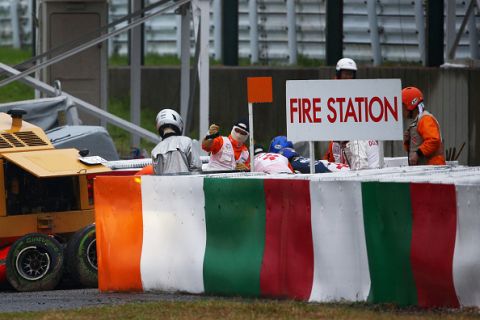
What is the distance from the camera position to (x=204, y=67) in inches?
790

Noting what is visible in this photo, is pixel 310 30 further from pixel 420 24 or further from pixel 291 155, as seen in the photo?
pixel 291 155

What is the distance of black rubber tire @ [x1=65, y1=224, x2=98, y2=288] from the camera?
42.4 feet

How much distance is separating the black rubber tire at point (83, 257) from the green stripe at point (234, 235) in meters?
1.71

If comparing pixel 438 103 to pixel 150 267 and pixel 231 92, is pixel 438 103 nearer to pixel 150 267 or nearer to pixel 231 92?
pixel 231 92

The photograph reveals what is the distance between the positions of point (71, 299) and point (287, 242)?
1.99 metres

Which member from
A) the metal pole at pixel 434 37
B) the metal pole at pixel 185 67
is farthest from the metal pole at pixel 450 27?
the metal pole at pixel 185 67

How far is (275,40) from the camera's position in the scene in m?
29.8

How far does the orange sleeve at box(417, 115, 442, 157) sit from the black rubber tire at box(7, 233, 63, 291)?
13.4ft

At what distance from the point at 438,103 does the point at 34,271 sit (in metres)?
11.7

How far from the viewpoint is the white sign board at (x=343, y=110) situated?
509 inches

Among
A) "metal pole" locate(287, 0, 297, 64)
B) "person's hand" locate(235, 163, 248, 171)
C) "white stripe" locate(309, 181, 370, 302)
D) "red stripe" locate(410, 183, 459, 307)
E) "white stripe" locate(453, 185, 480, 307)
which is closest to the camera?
"white stripe" locate(453, 185, 480, 307)

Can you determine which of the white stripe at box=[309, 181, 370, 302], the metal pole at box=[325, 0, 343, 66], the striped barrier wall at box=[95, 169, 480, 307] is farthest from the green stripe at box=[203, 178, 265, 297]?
the metal pole at box=[325, 0, 343, 66]

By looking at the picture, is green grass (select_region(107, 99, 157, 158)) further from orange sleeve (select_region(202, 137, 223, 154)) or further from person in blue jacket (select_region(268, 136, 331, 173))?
person in blue jacket (select_region(268, 136, 331, 173))

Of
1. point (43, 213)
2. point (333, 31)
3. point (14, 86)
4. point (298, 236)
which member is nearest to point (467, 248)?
point (298, 236)
